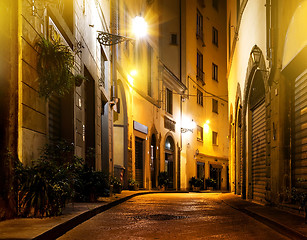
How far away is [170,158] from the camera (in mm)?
32625

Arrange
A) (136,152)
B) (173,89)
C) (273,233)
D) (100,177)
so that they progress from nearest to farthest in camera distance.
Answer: (273,233) < (100,177) < (136,152) < (173,89)

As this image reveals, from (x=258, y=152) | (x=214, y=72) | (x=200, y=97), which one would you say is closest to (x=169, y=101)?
(x=200, y=97)

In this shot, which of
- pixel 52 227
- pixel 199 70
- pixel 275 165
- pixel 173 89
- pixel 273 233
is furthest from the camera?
pixel 199 70

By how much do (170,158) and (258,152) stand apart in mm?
18715

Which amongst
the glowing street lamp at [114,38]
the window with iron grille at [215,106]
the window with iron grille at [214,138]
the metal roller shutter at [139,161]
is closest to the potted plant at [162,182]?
the metal roller shutter at [139,161]

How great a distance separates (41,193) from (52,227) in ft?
4.22

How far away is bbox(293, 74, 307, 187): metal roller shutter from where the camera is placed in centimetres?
933

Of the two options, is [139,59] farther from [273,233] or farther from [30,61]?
[273,233]

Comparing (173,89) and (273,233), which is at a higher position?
(173,89)

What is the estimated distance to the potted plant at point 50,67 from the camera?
29.0 feet

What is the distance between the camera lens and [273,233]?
7.34m

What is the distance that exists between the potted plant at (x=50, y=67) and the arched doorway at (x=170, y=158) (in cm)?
2281

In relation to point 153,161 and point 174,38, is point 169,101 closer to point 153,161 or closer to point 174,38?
point 174,38

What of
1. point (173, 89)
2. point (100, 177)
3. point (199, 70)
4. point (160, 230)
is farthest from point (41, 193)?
point (199, 70)
